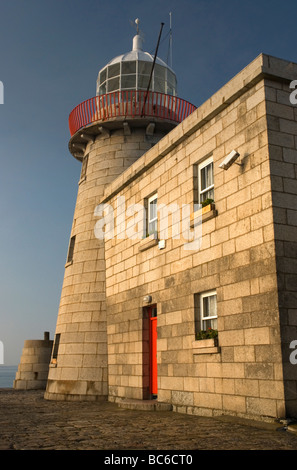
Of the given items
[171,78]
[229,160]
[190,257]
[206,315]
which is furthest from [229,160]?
[171,78]

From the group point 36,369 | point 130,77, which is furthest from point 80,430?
point 36,369

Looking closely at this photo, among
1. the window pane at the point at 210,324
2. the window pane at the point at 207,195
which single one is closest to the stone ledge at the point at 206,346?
the window pane at the point at 210,324

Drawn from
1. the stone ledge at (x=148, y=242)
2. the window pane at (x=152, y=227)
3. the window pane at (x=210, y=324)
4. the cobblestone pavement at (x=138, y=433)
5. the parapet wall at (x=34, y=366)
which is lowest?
the cobblestone pavement at (x=138, y=433)

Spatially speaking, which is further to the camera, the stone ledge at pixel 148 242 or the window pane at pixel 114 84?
the window pane at pixel 114 84

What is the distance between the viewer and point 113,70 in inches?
757

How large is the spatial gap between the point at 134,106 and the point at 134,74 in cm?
197

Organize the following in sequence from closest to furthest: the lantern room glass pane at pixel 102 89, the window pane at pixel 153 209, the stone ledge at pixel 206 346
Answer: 1. the stone ledge at pixel 206 346
2. the window pane at pixel 153 209
3. the lantern room glass pane at pixel 102 89

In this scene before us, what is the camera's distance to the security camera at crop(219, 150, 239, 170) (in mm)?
9703

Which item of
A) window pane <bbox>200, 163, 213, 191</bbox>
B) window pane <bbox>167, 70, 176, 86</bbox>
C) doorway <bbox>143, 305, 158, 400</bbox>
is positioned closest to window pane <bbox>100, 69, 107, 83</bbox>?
window pane <bbox>167, 70, 176, 86</bbox>

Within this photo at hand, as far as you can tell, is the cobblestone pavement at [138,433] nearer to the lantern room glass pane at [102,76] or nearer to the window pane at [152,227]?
the window pane at [152,227]

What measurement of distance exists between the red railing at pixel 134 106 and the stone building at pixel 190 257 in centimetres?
6

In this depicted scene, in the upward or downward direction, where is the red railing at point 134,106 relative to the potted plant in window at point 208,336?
upward

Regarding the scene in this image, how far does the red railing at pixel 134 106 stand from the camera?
17.7m

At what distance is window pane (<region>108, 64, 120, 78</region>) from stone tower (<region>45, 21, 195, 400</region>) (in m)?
0.04
